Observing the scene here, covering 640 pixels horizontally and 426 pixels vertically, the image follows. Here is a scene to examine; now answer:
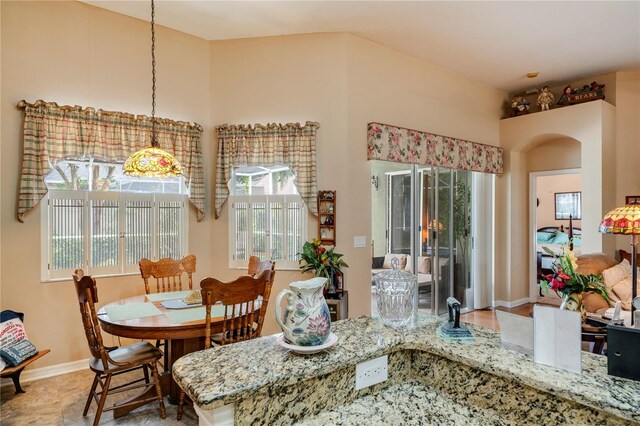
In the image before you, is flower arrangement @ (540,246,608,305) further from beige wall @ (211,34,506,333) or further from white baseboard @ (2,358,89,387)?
white baseboard @ (2,358,89,387)

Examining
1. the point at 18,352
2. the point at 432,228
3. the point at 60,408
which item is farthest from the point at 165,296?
the point at 432,228

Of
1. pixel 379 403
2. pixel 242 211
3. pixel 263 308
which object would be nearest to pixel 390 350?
pixel 379 403

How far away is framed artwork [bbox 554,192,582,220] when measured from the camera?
770cm

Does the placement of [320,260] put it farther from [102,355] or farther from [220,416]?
[220,416]

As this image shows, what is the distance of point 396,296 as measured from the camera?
1.30 metres

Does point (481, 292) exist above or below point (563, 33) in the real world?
below

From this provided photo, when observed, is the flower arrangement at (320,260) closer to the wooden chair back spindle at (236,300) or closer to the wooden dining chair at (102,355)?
the wooden chair back spindle at (236,300)

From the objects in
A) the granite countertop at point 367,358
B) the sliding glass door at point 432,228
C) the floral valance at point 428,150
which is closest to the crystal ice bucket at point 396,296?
the granite countertop at point 367,358

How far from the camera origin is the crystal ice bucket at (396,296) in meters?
1.28

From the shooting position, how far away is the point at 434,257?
4.91m

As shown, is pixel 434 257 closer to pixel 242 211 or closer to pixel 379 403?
pixel 242 211

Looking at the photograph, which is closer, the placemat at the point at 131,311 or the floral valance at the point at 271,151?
the placemat at the point at 131,311

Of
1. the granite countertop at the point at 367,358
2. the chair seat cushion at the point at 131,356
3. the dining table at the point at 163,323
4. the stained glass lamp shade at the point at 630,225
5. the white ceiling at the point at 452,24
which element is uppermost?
the white ceiling at the point at 452,24

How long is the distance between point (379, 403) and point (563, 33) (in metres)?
4.54
